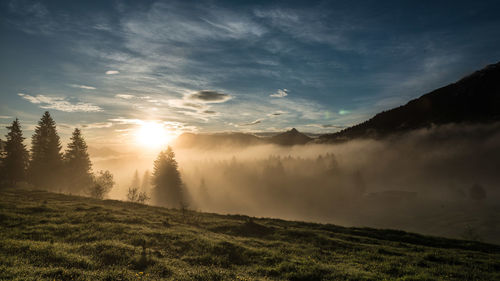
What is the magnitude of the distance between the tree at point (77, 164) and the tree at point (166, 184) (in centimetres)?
1719

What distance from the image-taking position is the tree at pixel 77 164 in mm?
60781

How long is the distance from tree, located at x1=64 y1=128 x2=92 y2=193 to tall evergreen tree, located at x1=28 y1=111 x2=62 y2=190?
197 cm

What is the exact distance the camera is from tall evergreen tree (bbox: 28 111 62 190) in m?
56.8

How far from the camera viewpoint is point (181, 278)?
39.7 feet

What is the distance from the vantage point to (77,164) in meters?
61.5

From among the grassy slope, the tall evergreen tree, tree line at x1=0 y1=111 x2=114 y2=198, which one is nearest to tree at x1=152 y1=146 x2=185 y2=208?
tree line at x1=0 y1=111 x2=114 y2=198

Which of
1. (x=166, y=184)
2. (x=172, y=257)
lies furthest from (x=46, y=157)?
(x=172, y=257)

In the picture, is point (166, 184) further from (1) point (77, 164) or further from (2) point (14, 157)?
(2) point (14, 157)

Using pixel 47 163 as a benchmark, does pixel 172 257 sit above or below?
below

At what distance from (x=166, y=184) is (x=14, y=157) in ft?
113

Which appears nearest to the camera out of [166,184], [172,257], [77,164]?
[172,257]

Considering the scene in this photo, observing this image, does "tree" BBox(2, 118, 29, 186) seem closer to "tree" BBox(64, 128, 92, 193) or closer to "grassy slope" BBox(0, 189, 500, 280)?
"tree" BBox(64, 128, 92, 193)

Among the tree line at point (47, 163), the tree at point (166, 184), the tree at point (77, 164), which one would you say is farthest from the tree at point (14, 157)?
the tree at point (166, 184)

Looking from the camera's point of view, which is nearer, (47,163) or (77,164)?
(47,163)
